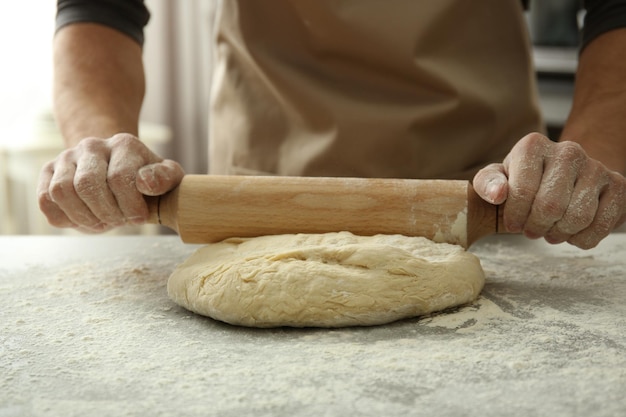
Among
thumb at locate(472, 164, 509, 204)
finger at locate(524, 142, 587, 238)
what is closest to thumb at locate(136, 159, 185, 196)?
thumb at locate(472, 164, 509, 204)

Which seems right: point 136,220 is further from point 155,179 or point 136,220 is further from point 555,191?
point 555,191

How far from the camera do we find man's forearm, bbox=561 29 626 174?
1.57 metres

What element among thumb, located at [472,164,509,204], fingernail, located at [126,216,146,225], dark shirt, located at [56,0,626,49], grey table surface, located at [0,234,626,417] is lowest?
grey table surface, located at [0,234,626,417]

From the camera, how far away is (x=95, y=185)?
129 centimetres

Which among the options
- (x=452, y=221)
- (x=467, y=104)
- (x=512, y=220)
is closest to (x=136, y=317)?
(x=452, y=221)

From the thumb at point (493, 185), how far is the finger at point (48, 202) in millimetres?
869

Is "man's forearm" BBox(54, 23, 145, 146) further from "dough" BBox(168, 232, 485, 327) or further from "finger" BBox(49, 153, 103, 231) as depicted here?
"dough" BBox(168, 232, 485, 327)

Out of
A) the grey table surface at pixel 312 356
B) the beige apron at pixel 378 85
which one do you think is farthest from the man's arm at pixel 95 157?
the beige apron at pixel 378 85

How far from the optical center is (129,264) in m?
1.55

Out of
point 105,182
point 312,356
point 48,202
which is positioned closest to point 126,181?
point 105,182

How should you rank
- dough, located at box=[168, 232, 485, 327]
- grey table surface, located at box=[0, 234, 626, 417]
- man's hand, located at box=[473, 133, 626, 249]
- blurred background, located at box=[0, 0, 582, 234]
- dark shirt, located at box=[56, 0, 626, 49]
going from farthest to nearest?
blurred background, located at box=[0, 0, 582, 234] → dark shirt, located at box=[56, 0, 626, 49] → man's hand, located at box=[473, 133, 626, 249] → dough, located at box=[168, 232, 485, 327] → grey table surface, located at box=[0, 234, 626, 417]

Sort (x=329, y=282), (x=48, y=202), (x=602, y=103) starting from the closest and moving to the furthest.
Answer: (x=329, y=282)
(x=48, y=202)
(x=602, y=103)

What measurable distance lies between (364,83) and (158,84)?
2.72 meters

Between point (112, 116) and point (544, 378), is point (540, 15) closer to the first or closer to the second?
point (112, 116)
